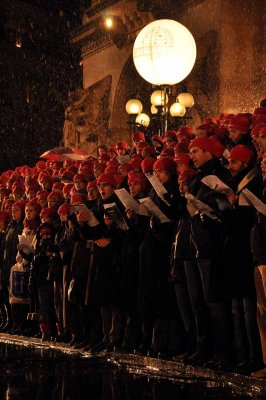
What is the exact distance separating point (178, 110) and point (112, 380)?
11.0m

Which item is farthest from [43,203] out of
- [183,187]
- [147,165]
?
[183,187]

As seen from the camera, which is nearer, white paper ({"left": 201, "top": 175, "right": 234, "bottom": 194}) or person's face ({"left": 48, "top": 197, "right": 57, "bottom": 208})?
white paper ({"left": 201, "top": 175, "right": 234, "bottom": 194})

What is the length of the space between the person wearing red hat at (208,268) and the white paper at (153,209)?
45 cm

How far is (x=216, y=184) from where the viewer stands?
7.67 metres

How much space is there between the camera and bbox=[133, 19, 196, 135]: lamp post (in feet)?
39.9

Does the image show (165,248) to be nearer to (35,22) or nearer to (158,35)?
(158,35)

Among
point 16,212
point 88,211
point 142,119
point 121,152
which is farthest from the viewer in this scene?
point 142,119

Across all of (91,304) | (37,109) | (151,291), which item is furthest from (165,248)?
(37,109)

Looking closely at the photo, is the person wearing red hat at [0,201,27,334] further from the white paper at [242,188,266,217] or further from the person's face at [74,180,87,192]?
the white paper at [242,188,266,217]

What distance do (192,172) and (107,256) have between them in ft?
6.11

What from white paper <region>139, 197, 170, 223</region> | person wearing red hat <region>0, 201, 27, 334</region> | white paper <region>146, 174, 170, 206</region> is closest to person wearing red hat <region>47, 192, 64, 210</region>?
person wearing red hat <region>0, 201, 27, 334</region>

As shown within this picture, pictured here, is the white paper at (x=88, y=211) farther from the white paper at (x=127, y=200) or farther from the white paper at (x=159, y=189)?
the white paper at (x=159, y=189)

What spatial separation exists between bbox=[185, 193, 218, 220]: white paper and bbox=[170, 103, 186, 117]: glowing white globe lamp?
10135 mm

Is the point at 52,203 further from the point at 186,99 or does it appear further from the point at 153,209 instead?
the point at 186,99
